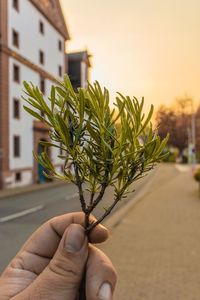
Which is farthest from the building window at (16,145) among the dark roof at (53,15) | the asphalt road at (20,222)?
the dark roof at (53,15)

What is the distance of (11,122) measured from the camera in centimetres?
3294

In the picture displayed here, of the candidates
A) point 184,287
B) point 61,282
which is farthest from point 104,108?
point 184,287

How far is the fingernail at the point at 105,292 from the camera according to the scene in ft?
5.12

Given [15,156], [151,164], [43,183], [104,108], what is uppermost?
[104,108]

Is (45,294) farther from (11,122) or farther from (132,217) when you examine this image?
(11,122)

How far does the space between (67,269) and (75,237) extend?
15 cm

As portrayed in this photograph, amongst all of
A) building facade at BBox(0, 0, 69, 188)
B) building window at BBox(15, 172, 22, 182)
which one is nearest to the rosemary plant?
building facade at BBox(0, 0, 69, 188)

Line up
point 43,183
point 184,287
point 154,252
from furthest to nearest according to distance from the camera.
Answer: point 43,183
point 154,252
point 184,287

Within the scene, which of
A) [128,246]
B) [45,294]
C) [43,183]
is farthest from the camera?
[43,183]

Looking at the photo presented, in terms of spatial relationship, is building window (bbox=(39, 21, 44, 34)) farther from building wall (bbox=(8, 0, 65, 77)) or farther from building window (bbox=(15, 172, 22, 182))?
building window (bbox=(15, 172, 22, 182))

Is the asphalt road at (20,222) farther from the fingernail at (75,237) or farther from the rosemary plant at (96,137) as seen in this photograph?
the rosemary plant at (96,137)

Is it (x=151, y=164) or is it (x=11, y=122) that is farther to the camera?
(x=11, y=122)

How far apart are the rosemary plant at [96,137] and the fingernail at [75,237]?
88 millimetres

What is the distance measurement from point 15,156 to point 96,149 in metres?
33.1
